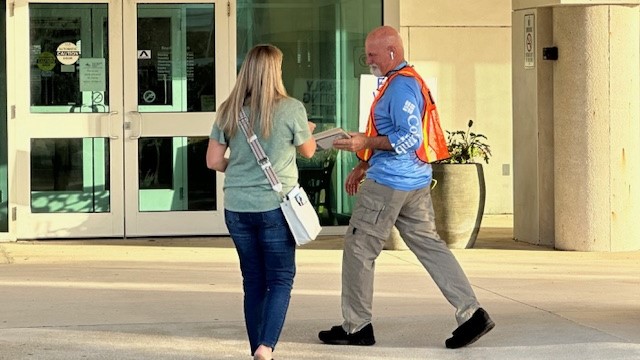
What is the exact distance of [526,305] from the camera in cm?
914

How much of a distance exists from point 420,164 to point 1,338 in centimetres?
264

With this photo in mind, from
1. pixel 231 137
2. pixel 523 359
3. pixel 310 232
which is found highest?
pixel 231 137

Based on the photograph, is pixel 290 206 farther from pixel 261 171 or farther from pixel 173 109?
pixel 173 109

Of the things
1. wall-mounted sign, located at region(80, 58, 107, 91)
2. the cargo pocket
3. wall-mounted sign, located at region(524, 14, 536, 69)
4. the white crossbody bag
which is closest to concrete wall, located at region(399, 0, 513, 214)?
wall-mounted sign, located at region(524, 14, 536, 69)

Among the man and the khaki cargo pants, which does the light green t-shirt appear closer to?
the man

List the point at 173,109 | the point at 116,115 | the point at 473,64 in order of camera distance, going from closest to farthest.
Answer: the point at 116,115
the point at 173,109
the point at 473,64

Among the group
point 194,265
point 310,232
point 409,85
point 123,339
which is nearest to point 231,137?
point 310,232

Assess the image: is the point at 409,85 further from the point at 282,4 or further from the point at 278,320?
the point at 282,4

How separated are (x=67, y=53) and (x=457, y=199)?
407 cm

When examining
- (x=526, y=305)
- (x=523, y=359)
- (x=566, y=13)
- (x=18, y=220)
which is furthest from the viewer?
(x=18, y=220)

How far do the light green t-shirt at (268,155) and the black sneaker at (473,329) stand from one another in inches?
53.1

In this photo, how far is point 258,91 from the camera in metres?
6.91

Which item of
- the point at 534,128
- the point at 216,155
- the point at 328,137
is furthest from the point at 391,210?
the point at 534,128

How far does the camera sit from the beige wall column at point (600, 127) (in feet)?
39.9
